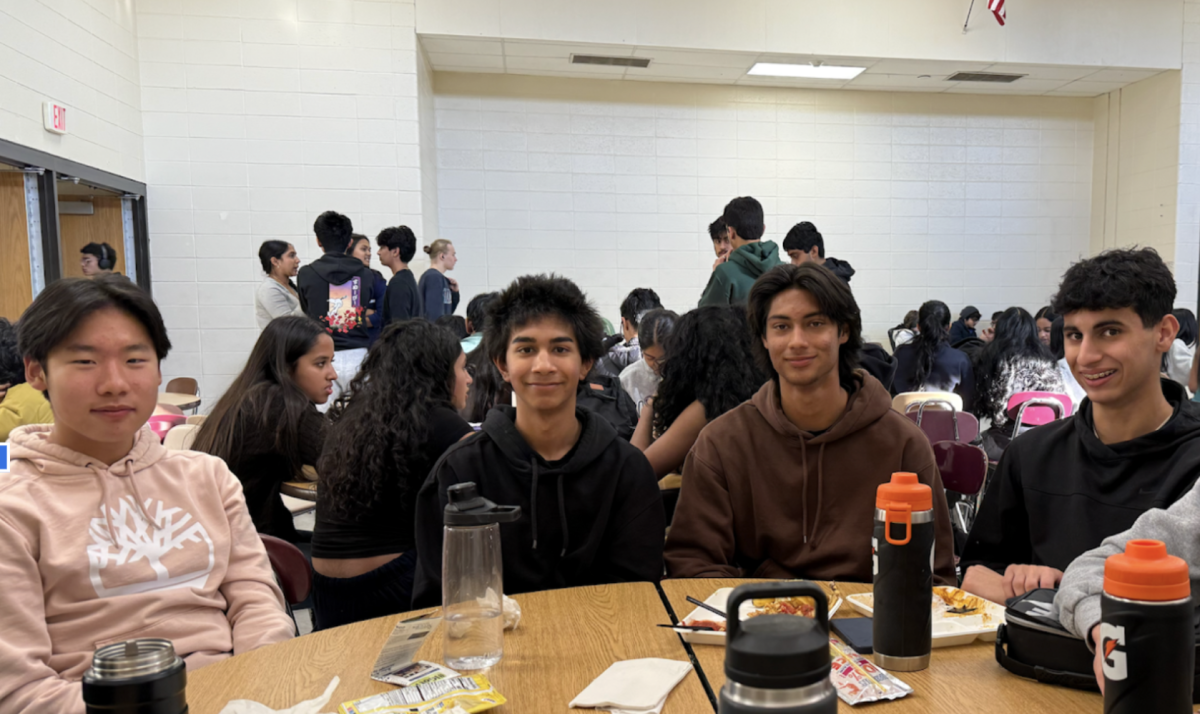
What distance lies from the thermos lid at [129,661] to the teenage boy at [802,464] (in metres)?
1.27

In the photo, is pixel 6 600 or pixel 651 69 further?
pixel 651 69

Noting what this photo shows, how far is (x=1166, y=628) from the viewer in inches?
33.2

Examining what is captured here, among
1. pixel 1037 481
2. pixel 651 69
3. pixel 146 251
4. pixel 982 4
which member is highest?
pixel 982 4

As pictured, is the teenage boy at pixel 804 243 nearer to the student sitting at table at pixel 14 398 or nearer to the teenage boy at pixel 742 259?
the teenage boy at pixel 742 259

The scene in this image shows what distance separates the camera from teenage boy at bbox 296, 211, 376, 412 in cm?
530

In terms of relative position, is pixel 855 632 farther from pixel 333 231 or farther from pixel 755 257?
pixel 333 231

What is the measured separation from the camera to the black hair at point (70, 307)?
1466 mm

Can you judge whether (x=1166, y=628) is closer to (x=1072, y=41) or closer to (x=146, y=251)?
(x=146, y=251)

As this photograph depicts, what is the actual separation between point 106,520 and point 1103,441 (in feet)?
6.68

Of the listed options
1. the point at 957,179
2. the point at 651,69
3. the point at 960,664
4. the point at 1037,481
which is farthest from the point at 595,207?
the point at 960,664

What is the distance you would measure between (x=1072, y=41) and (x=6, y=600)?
916 cm

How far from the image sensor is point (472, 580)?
134 cm

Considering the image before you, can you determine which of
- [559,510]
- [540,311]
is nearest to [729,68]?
[540,311]

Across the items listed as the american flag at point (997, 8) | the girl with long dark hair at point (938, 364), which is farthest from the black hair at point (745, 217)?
the american flag at point (997, 8)
